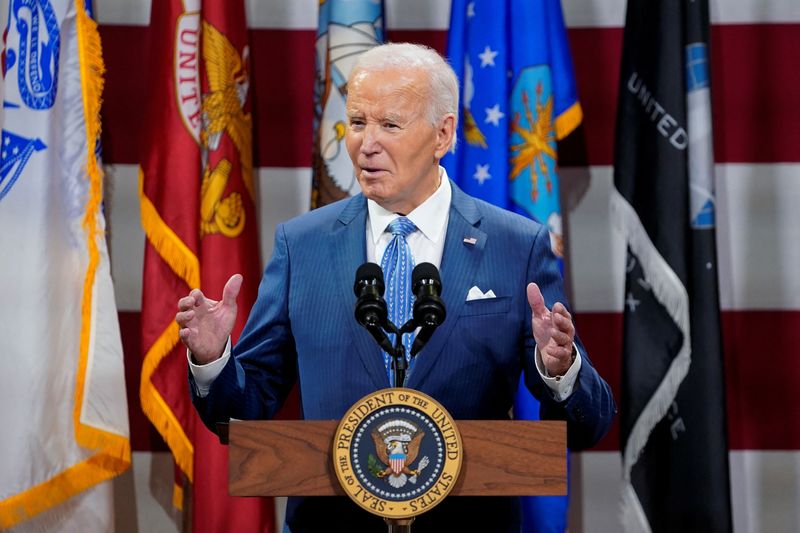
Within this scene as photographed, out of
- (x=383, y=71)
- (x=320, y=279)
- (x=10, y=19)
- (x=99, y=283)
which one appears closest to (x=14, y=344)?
(x=99, y=283)

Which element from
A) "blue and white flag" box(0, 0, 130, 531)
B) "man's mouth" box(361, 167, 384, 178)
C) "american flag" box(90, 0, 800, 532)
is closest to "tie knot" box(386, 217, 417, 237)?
"man's mouth" box(361, 167, 384, 178)

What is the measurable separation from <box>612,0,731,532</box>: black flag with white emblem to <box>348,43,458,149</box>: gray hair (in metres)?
1.30

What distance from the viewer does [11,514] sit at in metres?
3.01

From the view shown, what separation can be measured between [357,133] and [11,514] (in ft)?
5.52

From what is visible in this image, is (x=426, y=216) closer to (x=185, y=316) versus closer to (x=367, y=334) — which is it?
(x=367, y=334)

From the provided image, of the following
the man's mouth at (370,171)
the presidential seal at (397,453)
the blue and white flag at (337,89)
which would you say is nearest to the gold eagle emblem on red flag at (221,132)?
the blue and white flag at (337,89)

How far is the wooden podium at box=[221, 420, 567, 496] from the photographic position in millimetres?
1558

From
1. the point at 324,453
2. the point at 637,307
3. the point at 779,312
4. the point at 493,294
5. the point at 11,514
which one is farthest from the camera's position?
the point at 779,312

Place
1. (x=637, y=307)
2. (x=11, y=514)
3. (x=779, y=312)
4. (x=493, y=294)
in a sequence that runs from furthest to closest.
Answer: (x=779, y=312)
(x=637, y=307)
(x=11, y=514)
(x=493, y=294)

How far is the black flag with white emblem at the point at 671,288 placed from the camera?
10.3 feet

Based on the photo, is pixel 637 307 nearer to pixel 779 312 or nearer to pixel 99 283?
pixel 779 312

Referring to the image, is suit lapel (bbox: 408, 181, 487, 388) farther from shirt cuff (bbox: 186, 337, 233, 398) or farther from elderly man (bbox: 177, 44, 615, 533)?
shirt cuff (bbox: 186, 337, 233, 398)

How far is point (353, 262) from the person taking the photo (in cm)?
203

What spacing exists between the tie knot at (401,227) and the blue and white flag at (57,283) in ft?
4.63
